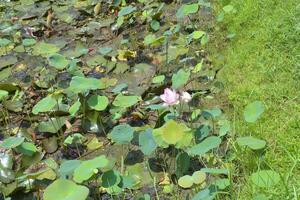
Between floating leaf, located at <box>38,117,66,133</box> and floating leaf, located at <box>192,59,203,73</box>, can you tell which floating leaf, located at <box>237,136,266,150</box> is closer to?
floating leaf, located at <box>192,59,203,73</box>

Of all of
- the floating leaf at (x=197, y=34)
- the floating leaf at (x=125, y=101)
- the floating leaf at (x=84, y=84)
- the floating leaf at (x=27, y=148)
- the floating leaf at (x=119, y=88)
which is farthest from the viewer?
the floating leaf at (x=197, y=34)

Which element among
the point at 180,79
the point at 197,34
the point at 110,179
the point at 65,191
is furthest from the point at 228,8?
the point at 65,191

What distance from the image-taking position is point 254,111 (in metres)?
2.16

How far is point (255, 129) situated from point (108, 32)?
1.37 meters

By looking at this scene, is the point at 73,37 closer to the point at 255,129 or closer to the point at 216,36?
the point at 216,36

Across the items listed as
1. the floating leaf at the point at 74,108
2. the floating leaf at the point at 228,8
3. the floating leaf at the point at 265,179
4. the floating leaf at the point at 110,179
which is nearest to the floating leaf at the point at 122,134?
the floating leaf at the point at 110,179

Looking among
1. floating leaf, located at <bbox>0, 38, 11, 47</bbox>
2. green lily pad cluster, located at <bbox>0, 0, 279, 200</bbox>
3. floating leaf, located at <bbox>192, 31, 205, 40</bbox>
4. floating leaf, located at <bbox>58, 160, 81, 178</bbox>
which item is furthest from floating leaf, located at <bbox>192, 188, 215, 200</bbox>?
floating leaf, located at <bbox>0, 38, 11, 47</bbox>

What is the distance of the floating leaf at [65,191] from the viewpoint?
181 centimetres

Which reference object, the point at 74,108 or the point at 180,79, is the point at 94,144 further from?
the point at 180,79

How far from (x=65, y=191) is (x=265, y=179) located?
691 mm

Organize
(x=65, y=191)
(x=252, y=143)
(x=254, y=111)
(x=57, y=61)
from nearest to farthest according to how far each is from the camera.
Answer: (x=65, y=191)
(x=252, y=143)
(x=254, y=111)
(x=57, y=61)

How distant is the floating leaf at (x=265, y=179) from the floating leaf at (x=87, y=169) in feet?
1.73

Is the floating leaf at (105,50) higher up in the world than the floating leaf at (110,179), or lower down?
lower down

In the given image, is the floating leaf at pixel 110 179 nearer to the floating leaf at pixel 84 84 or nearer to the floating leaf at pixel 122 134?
the floating leaf at pixel 122 134
